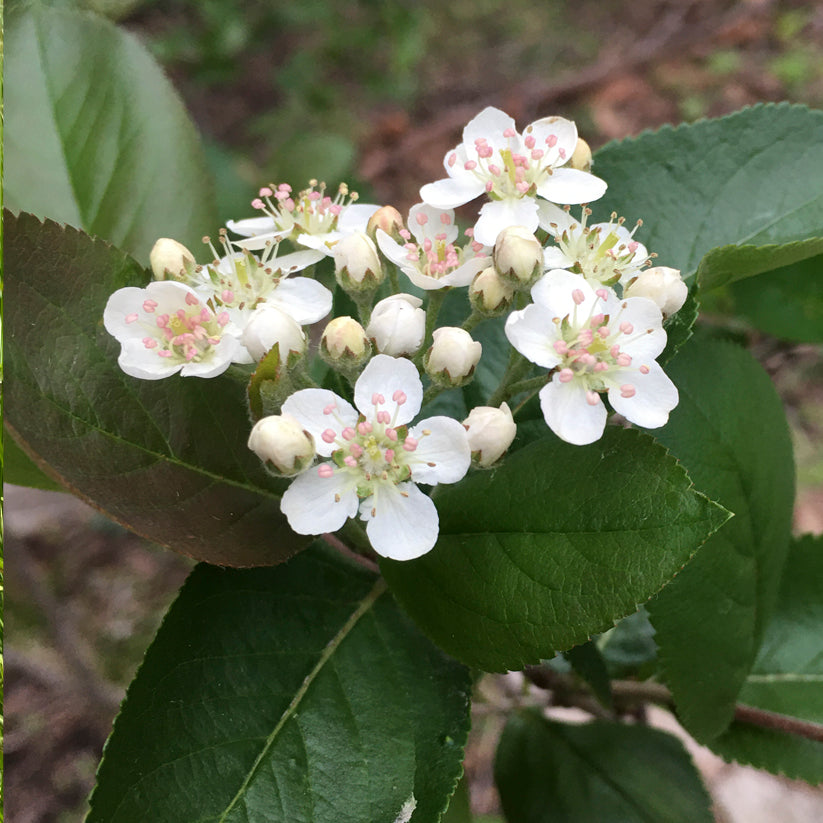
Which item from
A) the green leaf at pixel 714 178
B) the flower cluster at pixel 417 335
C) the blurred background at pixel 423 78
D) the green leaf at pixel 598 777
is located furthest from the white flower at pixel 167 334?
the blurred background at pixel 423 78

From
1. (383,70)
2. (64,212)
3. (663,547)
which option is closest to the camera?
(663,547)

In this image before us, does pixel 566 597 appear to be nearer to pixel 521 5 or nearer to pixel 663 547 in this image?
pixel 663 547

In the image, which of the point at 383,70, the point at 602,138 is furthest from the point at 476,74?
the point at 602,138

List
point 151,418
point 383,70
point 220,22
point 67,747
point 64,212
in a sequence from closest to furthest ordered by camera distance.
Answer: point 151,418
point 64,212
point 67,747
point 220,22
point 383,70

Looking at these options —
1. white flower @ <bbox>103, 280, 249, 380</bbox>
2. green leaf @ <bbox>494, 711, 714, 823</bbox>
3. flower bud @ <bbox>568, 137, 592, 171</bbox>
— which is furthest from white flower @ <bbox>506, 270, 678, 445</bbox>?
green leaf @ <bbox>494, 711, 714, 823</bbox>

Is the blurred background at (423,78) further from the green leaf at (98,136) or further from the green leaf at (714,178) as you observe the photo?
the green leaf at (714,178)

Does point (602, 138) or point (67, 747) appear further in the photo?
point (602, 138)
